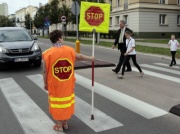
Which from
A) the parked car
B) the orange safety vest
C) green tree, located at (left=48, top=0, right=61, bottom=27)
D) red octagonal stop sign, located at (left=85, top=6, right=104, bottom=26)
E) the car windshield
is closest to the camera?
the orange safety vest

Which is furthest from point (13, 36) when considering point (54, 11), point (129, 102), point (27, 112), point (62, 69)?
point (54, 11)

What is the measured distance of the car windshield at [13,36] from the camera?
38.7ft

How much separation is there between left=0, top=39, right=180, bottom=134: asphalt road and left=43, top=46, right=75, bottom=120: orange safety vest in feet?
1.44

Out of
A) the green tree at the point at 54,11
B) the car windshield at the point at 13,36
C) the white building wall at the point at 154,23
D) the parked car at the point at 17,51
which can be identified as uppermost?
the green tree at the point at 54,11

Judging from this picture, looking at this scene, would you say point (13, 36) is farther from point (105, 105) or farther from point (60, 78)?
point (60, 78)

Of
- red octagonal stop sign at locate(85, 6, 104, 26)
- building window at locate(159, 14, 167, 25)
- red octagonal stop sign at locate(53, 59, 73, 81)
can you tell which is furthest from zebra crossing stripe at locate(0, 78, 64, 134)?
building window at locate(159, 14, 167, 25)

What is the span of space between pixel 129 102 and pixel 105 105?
23.1 inches

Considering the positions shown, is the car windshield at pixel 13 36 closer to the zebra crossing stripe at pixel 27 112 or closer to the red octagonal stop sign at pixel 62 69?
the zebra crossing stripe at pixel 27 112

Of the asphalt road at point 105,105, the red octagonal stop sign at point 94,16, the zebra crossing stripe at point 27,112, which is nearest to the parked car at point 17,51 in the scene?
the asphalt road at point 105,105

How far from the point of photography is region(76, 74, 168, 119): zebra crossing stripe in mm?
5598

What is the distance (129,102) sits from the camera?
638 centimetres

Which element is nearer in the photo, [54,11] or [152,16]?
[152,16]

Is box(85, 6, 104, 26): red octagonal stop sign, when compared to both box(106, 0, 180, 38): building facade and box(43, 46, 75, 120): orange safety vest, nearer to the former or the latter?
box(43, 46, 75, 120): orange safety vest

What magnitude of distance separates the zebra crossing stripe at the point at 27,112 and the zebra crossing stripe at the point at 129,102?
174 cm
